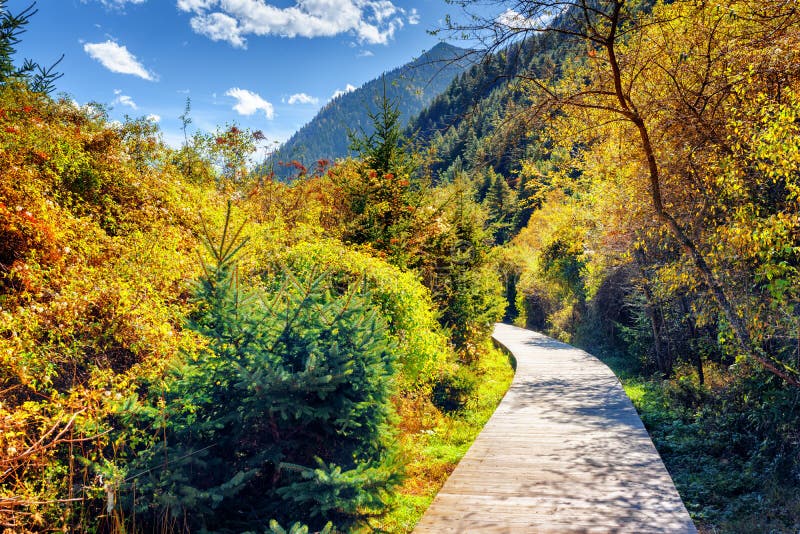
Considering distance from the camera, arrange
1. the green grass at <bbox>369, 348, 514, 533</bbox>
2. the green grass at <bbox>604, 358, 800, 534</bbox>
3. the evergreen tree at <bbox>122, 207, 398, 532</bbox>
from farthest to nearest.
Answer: the green grass at <bbox>369, 348, 514, 533</bbox> → the green grass at <bbox>604, 358, 800, 534</bbox> → the evergreen tree at <bbox>122, 207, 398, 532</bbox>

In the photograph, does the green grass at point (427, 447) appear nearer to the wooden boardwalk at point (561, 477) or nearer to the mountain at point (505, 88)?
the wooden boardwalk at point (561, 477)

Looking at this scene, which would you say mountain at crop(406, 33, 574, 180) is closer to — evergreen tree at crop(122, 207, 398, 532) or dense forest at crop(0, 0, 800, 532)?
dense forest at crop(0, 0, 800, 532)

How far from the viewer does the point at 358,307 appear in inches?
164

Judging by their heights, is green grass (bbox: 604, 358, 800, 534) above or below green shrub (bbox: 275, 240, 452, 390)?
below

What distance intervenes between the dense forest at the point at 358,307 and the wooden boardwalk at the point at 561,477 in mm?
611

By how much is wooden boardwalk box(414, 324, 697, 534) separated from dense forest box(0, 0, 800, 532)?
24.1 inches

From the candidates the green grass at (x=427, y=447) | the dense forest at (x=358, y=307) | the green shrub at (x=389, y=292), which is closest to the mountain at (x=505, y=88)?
the dense forest at (x=358, y=307)

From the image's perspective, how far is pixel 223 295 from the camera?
3828 mm

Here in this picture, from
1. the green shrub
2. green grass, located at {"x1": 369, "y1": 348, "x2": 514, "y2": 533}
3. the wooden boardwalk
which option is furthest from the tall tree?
green grass, located at {"x1": 369, "y1": 348, "x2": 514, "y2": 533}

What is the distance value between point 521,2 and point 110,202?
6.52 meters

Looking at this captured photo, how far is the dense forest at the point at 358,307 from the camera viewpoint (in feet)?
11.9

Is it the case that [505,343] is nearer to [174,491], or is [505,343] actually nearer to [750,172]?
[750,172]

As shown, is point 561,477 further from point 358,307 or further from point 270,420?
point 270,420

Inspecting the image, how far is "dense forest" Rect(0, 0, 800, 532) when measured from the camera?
3.63 metres
